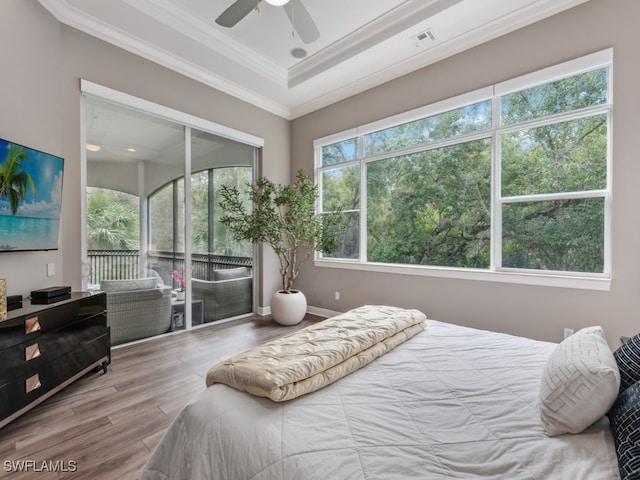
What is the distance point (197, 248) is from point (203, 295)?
65cm

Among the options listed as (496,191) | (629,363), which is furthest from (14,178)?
(496,191)

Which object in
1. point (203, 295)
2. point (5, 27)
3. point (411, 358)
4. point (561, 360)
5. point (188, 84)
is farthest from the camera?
point (203, 295)

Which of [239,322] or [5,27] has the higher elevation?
[5,27]

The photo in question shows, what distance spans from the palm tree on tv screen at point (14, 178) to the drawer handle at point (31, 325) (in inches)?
33.5

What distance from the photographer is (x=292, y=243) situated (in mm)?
4457

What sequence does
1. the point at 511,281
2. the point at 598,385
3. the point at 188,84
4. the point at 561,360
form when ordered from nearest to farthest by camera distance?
the point at 598,385
the point at 561,360
the point at 511,281
the point at 188,84

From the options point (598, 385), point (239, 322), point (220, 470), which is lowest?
point (239, 322)

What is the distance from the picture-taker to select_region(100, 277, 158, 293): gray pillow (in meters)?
3.26

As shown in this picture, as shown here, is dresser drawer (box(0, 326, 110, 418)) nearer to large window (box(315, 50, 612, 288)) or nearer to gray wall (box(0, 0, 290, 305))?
gray wall (box(0, 0, 290, 305))

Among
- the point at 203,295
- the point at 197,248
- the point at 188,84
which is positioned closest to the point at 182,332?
the point at 203,295

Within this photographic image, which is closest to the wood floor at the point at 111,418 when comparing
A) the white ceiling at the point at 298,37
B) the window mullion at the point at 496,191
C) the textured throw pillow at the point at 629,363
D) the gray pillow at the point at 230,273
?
the gray pillow at the point at 230,273

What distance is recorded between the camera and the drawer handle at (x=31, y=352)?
1.95 metres

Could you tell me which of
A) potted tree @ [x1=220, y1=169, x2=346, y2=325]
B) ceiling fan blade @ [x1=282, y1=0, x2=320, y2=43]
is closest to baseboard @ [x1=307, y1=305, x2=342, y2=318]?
potted tree @ [x1=220, y1=169, x2=346, y2=325]

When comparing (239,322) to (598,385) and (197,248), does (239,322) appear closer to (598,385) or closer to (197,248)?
(197,248)
